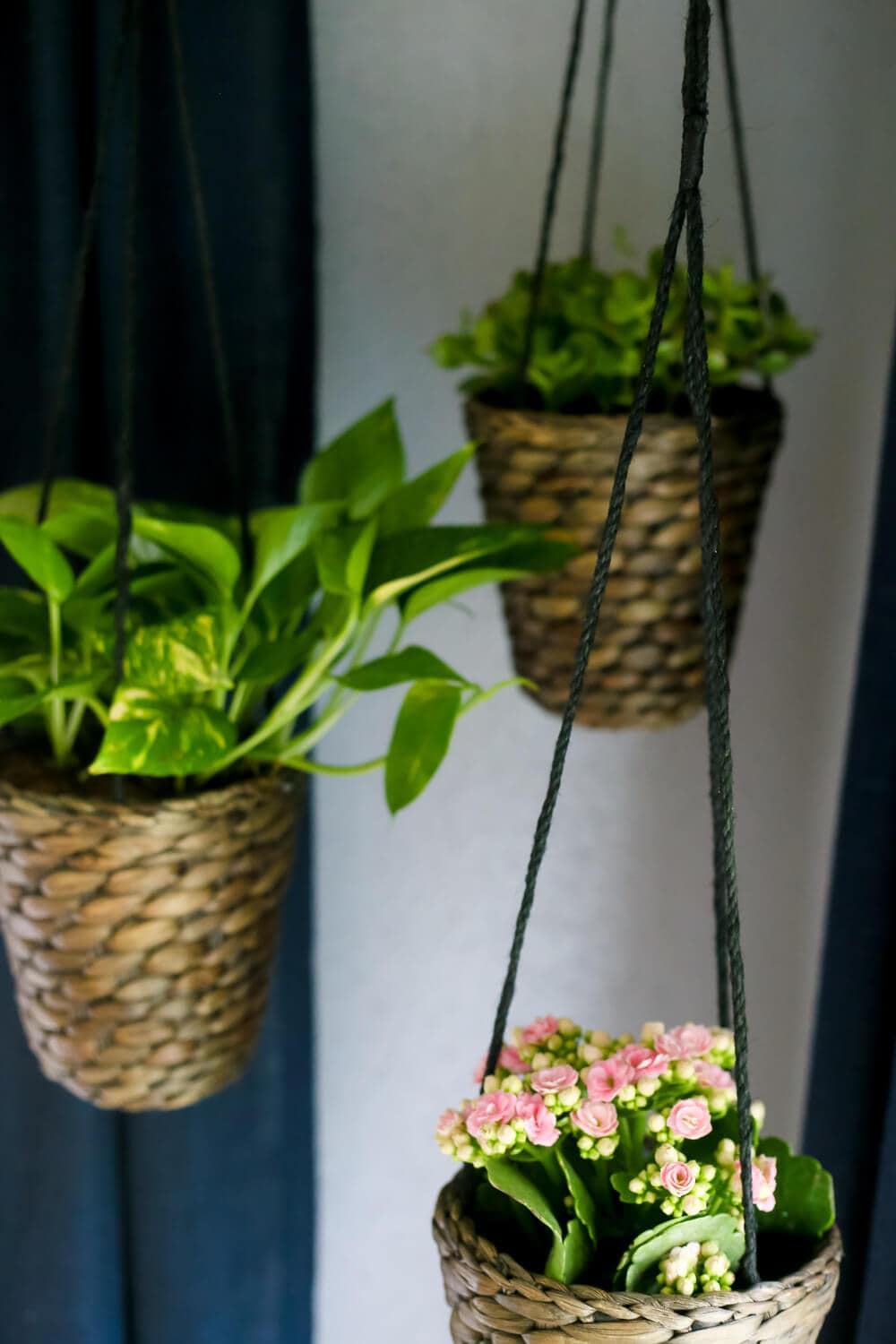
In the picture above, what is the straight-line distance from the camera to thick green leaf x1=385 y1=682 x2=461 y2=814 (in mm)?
817

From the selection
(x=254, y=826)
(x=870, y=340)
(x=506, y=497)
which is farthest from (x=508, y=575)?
(x=870, y=340)

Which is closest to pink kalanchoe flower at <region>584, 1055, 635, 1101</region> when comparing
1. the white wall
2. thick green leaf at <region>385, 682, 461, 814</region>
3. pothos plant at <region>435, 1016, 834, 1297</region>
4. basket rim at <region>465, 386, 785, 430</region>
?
pothos plant at <region>435, 1016, 834, 1297</region>

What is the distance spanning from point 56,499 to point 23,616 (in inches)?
4.6

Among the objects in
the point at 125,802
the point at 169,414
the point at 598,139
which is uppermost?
the point at 598,139

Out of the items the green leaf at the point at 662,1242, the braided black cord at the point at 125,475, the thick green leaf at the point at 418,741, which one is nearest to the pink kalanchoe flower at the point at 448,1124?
the green leaf at the point at 662,1242

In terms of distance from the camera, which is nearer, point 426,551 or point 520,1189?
point 520,1189

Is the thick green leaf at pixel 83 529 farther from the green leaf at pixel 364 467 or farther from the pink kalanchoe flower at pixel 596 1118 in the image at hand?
the pink kalanchoe flower at pixel 596 1118

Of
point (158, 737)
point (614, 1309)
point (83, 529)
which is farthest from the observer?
point (83, 529)

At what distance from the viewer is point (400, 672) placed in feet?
2.72

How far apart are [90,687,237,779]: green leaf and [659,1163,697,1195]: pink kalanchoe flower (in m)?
0.37

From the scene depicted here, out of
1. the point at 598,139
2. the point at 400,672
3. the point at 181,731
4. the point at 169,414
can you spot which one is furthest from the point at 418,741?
the point at 598,139

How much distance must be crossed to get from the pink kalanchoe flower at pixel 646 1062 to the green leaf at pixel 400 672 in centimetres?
27

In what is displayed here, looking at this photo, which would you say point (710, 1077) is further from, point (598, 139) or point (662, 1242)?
point (598, 139)

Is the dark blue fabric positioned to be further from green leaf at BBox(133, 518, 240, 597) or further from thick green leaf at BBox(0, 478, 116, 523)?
thick green leaf at BBox(0, 478, 116, 523)
